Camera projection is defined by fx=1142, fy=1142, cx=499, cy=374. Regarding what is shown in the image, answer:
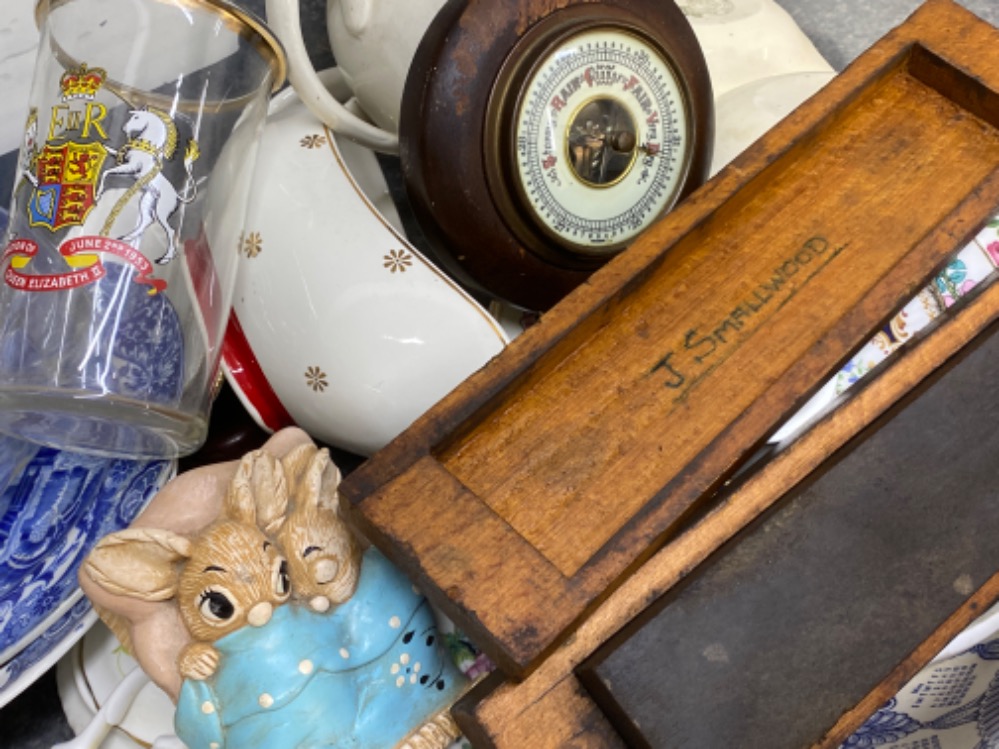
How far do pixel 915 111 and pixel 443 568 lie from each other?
0.41 metres

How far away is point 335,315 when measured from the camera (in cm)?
70

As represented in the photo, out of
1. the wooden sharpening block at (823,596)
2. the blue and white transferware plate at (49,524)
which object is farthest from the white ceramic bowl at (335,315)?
the wooden sharpening block at (823,596)

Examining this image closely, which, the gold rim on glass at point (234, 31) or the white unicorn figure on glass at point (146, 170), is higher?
the gold rim on glass at point (234, 31)

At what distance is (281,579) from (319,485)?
5 centimetres

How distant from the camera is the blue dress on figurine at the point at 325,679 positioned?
0.54 meters

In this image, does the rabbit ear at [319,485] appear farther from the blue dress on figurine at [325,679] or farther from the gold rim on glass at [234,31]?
the gold rim on glass at [234,31]

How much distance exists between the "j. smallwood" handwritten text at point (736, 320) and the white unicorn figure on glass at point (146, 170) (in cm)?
30

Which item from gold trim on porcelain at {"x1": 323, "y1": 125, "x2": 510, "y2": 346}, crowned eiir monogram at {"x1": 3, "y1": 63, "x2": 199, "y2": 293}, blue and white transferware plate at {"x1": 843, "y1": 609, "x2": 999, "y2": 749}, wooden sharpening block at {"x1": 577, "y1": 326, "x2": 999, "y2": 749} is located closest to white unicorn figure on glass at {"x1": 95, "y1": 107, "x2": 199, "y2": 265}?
crowned eiir monogram at {"x1": 3, "y1": 63, "x2": 199, "y2": 293}

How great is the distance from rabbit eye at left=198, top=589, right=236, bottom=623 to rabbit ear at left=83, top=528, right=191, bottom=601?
0.9 inches

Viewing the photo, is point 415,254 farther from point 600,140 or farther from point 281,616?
point 281,616

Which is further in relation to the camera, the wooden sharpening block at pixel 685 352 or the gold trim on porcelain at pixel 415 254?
the gold trim on porcelain at pixel 415 254

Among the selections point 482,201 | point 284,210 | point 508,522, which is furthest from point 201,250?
point 508,522

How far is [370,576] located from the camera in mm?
567

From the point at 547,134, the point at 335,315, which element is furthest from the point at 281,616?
the point at 547,134
